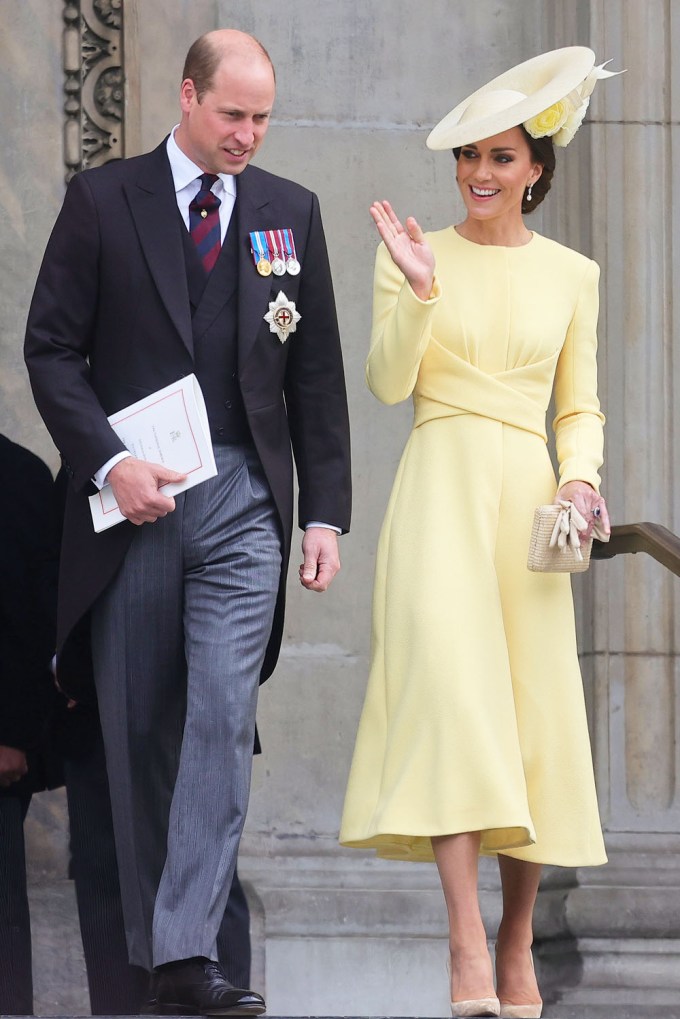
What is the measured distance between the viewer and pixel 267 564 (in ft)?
15.5

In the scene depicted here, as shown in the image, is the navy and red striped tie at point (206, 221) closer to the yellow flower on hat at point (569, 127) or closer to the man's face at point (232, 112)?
the man's face at point (232, 112)

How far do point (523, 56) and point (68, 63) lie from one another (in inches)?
61.1

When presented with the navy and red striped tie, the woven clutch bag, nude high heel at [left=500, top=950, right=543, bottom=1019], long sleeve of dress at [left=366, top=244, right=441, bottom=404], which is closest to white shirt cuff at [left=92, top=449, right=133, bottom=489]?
the navy and red striped tie

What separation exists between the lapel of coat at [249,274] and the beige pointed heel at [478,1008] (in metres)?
1.50

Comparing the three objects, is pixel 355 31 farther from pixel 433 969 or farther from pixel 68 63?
pixel 433 969

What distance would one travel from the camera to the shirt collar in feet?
Result: 15.9

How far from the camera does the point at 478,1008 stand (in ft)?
15.2

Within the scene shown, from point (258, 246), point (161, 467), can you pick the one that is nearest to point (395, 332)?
point (258, 246)

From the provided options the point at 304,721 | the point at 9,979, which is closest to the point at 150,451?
the point at 9,979

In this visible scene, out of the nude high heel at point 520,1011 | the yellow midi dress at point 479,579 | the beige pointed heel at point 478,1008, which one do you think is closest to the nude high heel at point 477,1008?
the beige pointed heel at point 478,1008

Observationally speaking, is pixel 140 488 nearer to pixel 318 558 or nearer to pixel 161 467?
→ pixel 161 467

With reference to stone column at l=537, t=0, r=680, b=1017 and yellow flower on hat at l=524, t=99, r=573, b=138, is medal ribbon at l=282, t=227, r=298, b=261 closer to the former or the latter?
yellow flower on hat at l=524, t=99, r=573, b=138

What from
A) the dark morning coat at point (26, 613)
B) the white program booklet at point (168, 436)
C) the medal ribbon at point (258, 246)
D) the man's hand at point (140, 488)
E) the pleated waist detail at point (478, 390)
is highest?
the medal ribbon at point (258, 246)

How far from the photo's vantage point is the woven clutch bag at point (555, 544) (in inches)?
193
